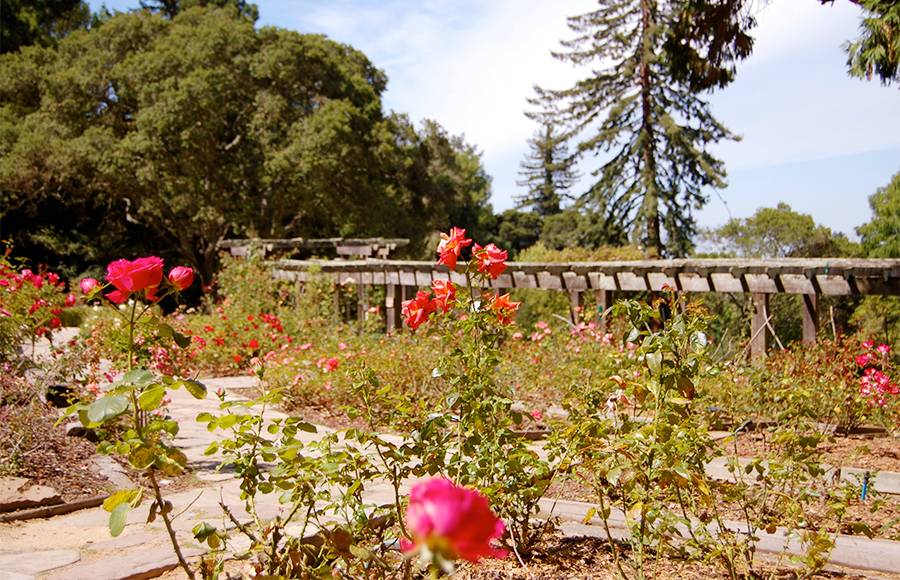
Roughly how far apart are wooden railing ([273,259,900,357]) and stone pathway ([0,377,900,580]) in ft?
8.72

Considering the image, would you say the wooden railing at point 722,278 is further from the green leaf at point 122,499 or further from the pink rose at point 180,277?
the green leaf at point 122,499

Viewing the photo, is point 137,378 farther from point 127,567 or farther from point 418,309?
point 127,567

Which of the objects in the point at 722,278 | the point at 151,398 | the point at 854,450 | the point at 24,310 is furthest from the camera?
the point at 722,278

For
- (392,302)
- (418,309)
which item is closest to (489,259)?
(418,309)

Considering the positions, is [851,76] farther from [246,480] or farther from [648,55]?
[648,55]

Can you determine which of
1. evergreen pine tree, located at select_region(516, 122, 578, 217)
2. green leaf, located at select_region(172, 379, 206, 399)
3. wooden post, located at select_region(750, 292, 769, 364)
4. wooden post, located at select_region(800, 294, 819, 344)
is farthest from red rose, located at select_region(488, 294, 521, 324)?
evergreen pine tree, located at select_region(516, 122, 578, 217)

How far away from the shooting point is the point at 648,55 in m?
18.3

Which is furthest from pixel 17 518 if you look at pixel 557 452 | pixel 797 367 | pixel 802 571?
pixel 797 367

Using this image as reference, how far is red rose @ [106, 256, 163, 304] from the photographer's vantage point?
1.59 m

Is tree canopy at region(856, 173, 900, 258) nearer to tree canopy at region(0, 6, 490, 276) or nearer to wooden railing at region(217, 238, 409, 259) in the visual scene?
wooden railing at region(217, 238, 409, 259)

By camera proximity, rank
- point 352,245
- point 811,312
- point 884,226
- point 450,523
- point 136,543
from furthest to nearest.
Result: point 884,226
point 352,245
point 811,312
point 136,543
point 450,523

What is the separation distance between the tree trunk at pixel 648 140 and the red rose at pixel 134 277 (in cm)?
1773

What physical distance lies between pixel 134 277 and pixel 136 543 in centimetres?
156

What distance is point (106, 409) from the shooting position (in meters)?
1.42
